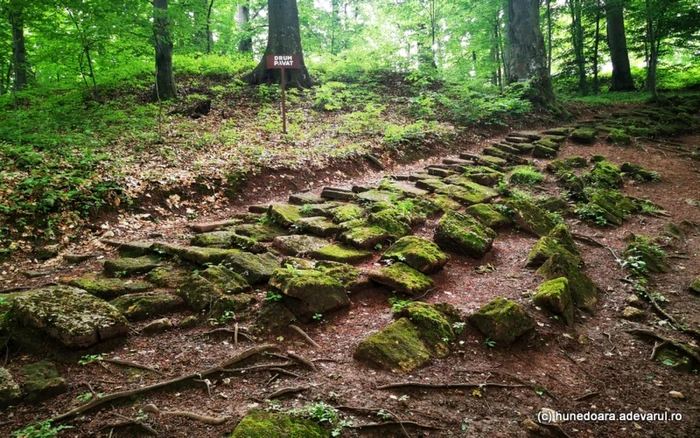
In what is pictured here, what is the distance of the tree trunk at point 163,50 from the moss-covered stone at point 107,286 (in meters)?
6.20

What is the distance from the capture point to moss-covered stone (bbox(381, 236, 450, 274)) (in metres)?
4.59

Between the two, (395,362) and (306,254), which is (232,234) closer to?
(306,254)

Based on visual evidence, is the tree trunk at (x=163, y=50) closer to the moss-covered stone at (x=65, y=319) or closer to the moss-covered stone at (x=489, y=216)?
the moss-covered stone at (x=65, y=319)

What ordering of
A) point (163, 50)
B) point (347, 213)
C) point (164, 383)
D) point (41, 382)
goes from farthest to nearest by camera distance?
point (163, 50)
point (347, 213)
point (164, 383)
point (41, 382)

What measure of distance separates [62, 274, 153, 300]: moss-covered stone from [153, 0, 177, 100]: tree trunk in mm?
6204

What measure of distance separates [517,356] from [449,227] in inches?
89.7

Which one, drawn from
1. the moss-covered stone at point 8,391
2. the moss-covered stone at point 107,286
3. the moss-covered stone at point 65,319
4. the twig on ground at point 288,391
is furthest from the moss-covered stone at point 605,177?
the moss-covered stone at point 8,391

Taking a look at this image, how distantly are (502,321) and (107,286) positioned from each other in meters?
3.91

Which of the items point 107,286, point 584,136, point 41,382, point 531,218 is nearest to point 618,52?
point 584,136

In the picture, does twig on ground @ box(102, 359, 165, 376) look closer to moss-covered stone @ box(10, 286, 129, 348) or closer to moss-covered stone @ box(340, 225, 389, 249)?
moss-covered stone @ box(10, 286, 129, 348)

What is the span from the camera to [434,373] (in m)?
3.08

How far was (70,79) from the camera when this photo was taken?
11.2m

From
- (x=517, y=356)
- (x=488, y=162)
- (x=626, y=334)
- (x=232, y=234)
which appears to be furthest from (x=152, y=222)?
(x=488, y=162)

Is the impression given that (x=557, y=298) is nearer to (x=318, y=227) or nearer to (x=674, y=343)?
(x=674, y=343)
